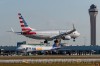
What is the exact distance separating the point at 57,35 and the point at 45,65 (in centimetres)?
11837

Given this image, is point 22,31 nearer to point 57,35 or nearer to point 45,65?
point 57,35

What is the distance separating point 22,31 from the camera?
197750 mm

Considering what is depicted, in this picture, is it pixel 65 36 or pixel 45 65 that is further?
pixel 65 36

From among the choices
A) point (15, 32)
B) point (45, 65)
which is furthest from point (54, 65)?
point (15, 32)

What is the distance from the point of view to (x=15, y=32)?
189875mm

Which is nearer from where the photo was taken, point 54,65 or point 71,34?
point 54,65

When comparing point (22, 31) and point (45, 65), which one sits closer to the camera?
point (45, 65)

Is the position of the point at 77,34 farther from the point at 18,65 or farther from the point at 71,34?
the point at 18,65

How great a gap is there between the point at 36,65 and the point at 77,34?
117857 millimetres

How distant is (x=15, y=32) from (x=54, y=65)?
11175 cm

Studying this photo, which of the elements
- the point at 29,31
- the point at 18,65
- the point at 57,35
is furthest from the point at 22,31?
the point at 18,65

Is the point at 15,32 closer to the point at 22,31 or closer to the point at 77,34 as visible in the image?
the point at 22,31

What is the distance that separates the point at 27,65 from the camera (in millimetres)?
80500

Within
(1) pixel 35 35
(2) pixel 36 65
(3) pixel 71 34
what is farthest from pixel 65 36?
(2) pixel 36 65
